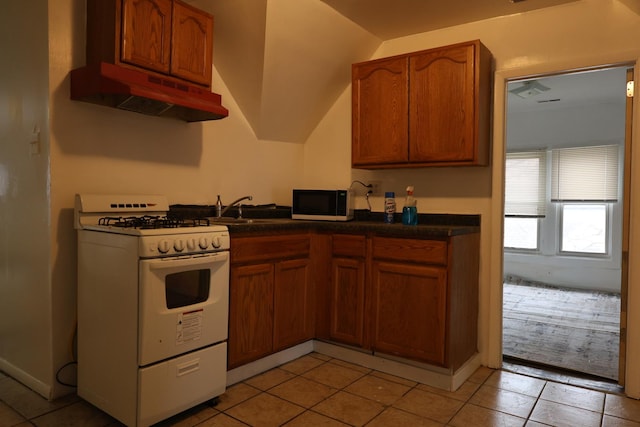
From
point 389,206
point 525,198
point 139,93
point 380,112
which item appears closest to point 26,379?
point 139,93

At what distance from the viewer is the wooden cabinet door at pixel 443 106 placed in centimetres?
268

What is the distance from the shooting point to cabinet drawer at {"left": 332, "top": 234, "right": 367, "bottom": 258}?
111 inches

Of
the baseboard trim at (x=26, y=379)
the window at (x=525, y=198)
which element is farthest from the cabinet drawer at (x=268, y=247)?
the window at (x=525, y=198)

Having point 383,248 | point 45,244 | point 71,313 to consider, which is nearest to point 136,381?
point 71,313

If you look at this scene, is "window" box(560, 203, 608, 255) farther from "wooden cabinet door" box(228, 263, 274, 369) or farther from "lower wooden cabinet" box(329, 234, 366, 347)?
"wooden cabinet door" box(228, 263, 274, 369)

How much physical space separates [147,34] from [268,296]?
1614 mm

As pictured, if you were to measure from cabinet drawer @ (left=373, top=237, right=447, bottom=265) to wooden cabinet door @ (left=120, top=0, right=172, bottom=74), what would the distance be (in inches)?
63.6

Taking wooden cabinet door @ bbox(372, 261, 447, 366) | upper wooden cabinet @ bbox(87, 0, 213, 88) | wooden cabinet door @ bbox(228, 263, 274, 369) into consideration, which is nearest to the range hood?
upper wooden cabinet @ bbox(87, 0, 213, 88)

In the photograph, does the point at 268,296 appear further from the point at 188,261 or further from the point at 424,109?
the point at 424,109

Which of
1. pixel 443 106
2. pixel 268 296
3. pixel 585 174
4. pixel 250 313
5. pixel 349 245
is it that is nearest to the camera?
pixel 250 313

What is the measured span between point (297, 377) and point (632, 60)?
2.70 metres

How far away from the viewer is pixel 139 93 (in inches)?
82.5

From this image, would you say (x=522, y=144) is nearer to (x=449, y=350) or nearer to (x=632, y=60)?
(x=632, y=60)

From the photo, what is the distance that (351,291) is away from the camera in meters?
2.87
